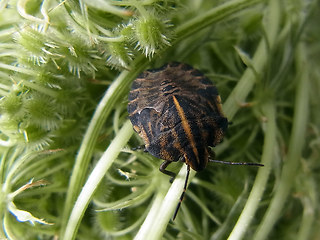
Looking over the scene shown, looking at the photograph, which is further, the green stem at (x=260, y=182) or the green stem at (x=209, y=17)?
the green stem at (x=209, y=17)

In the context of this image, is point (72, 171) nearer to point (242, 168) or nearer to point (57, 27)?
point (57, 27)

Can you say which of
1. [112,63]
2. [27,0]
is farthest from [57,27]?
[112,63]

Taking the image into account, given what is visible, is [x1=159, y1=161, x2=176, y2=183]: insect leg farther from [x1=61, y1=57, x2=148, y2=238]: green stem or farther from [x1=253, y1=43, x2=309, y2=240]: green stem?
[x1=253, y1=43, x2=309, y2=240]: green stem

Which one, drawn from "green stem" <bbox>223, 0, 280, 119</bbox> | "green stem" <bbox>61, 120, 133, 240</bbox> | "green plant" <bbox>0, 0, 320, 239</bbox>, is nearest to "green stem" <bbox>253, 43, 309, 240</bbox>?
"green plant" <bbox>0, 0, 320, 239</bbox>

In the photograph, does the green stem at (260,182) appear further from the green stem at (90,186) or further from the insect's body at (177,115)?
the green stem at (90,186)

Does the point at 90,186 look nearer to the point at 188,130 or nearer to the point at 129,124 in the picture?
the point at 129,124

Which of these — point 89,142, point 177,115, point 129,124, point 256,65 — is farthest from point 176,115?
point 256,65

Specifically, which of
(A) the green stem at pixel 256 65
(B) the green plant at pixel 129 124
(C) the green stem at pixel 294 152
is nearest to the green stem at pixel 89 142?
(B) the green plant at pixel 129 124
